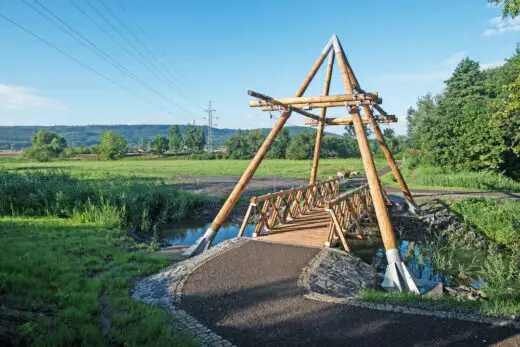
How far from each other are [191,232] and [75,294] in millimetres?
9211

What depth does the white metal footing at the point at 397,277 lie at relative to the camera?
294 inches

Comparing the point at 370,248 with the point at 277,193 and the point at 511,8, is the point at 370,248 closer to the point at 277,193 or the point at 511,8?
the point at 277,193

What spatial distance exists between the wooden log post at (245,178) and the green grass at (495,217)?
27.8 feet

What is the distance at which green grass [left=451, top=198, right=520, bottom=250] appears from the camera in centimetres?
1175

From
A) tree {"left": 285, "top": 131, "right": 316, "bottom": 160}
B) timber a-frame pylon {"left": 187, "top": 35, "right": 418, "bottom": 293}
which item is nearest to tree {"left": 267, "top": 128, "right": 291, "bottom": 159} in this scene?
tree {"left": 285, "top": 131, "right": 316, "bottom": 160}

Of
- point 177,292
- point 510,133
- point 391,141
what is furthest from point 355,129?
point 391,141

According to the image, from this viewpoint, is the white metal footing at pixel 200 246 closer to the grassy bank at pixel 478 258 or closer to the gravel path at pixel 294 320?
the gravel path at pixel 294 320

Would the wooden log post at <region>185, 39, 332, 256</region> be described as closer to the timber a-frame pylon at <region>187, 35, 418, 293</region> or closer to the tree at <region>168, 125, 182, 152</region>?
the timber a-frame pylon at <region>187, 35, 418, 293</region>

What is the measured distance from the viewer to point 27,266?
6961 millimetres

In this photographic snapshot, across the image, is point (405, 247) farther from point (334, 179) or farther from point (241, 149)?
point (241, 149)

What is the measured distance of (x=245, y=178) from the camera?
32.9 feet

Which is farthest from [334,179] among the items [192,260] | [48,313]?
[48,313]

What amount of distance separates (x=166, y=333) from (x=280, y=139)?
6741 centimetres

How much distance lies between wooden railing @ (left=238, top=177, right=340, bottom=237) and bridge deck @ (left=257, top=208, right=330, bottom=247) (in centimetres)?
29
